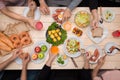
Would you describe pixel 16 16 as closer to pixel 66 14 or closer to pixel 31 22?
pixel 31 22

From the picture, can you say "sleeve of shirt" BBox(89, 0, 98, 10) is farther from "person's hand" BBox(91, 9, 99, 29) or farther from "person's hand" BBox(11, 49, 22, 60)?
"person's hand" BBox(11, 49, 22, 60)

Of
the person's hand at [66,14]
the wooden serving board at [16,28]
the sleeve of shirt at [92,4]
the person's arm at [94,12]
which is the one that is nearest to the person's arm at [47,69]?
the wooden serving board at [16,28]

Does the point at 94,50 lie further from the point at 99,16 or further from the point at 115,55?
the point at 99,16

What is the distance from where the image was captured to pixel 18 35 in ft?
5.54

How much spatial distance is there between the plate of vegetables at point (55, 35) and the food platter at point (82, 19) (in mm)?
138

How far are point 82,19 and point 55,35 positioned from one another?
258 millimetres

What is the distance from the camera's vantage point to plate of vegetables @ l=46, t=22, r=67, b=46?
1686 mm

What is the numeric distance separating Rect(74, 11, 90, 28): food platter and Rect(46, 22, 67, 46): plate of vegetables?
14 cm

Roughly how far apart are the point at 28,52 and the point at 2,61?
21 cm

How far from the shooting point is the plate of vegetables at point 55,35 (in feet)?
5.53

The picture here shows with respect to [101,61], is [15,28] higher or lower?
higher

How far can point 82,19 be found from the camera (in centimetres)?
174

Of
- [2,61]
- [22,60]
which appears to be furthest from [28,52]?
[2,61]

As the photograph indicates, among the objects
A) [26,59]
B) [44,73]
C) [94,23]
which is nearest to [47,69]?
[44,73]
